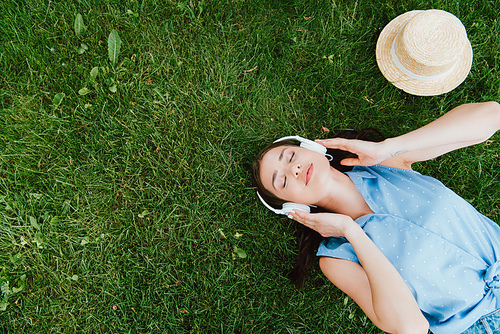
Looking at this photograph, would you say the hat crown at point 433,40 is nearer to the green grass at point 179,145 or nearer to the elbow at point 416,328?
the green grass at point 179,145

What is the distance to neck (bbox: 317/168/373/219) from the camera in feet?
11.3

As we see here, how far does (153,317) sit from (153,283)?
351 millimetres

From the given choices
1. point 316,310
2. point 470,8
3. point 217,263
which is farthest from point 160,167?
point 470,8

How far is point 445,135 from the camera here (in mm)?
3117

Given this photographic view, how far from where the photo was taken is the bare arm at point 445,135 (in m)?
3.12

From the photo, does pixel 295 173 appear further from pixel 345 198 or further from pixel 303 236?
pixel 303 236

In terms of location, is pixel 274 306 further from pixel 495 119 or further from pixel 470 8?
pixel 470 8

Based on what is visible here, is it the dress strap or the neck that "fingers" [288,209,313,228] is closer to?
the neck

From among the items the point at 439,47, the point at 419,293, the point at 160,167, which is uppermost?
the point at 439,47

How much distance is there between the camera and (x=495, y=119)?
3139 mm

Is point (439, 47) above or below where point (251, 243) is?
above

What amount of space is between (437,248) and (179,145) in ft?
9.07

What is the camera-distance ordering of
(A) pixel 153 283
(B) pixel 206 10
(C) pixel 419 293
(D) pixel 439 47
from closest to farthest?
(C) pixel 419 293 < (D) pixel 439 47 < (A) pixel 153 283 < (B) pixel 206 10

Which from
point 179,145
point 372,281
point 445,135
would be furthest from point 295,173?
point 179,145
